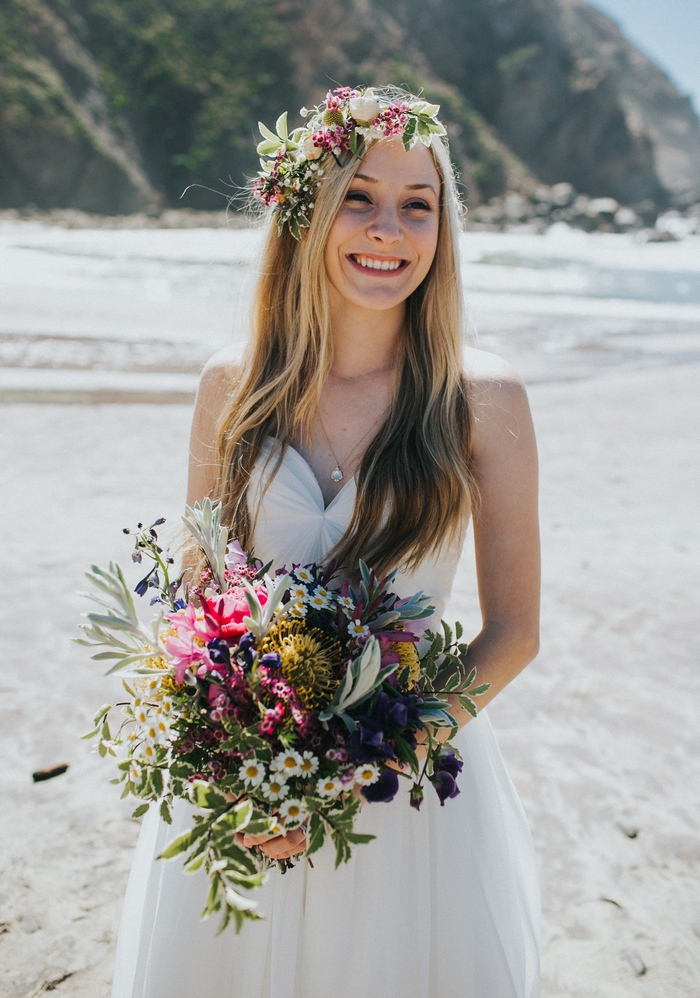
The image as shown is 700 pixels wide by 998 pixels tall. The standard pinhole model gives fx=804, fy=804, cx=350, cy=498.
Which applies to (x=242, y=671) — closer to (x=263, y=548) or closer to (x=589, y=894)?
(x=263, y=548)

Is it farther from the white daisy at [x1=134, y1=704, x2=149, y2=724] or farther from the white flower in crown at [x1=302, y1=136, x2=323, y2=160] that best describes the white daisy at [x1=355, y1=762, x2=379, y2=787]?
the white flower in crown at [x1=302, y1=136, x2=323, y2=160]

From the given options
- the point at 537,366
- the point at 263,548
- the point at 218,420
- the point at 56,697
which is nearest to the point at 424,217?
the point at 218,420

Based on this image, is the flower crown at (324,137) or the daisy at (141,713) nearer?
the daisy at (141,713)

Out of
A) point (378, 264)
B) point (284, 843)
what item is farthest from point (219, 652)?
point (378, 264)

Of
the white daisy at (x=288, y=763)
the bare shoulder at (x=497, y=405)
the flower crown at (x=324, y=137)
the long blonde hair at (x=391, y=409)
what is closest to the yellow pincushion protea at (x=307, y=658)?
the white daisy at (x=288, y=763)

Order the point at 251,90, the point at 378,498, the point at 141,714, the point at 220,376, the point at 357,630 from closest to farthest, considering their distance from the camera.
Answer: the point at 141,714, the point at 357,630, the point at 378,498, the point at 220,376, the point at 251,90

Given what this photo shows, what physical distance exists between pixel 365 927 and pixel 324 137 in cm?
229

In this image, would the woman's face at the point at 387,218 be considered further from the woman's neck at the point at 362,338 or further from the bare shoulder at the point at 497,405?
the bare shoulder at the point at 497,405

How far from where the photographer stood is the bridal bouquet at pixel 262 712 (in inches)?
61.0

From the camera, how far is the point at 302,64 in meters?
93.7

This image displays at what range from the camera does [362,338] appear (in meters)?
2.64

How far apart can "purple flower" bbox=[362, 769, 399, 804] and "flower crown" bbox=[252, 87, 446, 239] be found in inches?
65.8

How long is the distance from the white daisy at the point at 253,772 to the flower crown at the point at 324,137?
1.66 metres

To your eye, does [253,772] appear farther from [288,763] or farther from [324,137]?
[324,137]
